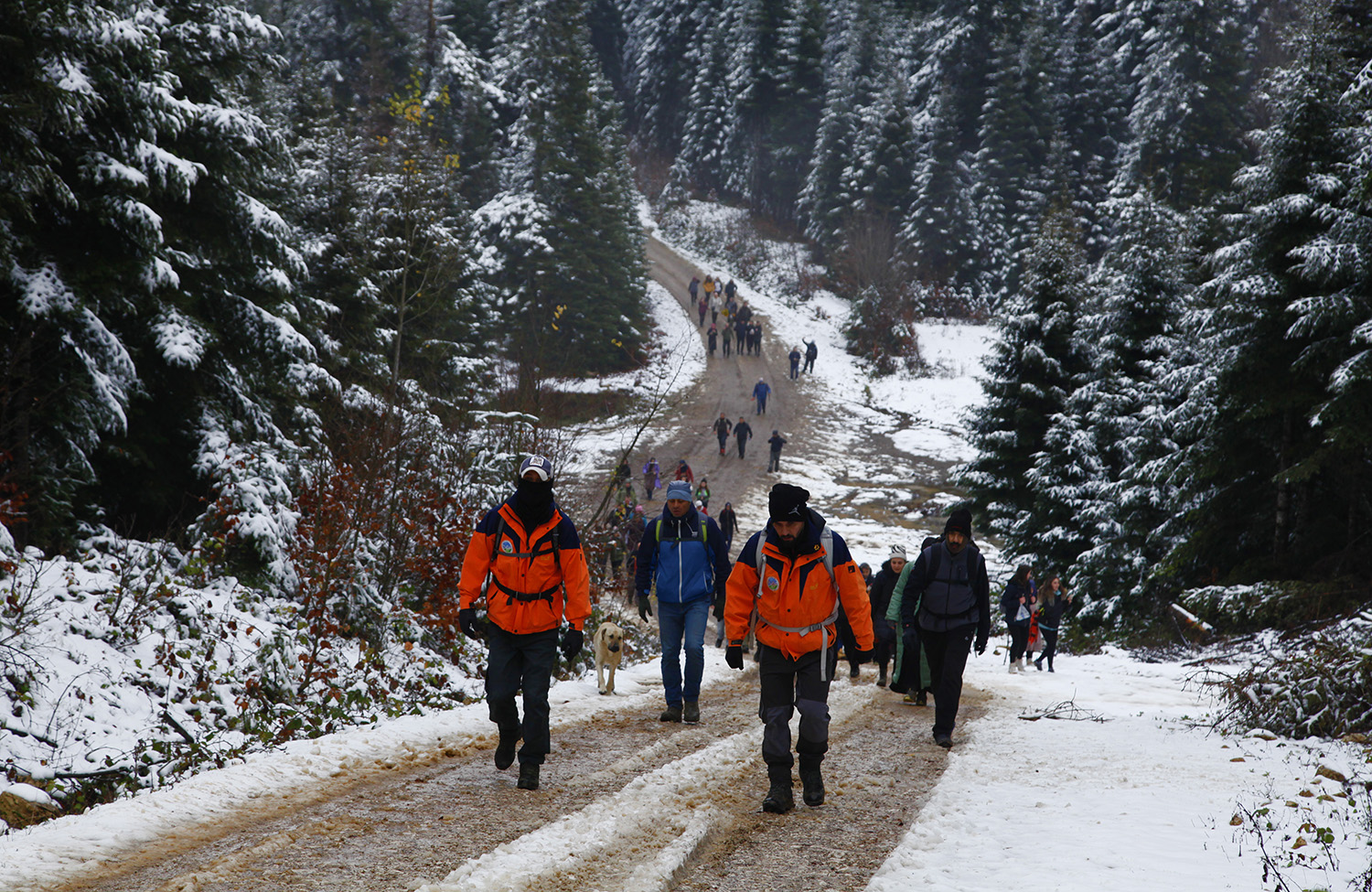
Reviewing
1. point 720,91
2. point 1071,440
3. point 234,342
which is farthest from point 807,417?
point 720,91

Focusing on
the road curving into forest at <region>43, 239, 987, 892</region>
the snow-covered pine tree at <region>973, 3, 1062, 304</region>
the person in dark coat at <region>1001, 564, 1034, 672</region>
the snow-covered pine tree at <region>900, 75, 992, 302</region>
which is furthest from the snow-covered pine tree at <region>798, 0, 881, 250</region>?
the road curving into forest at <region>43, 239, 987, 892</region>

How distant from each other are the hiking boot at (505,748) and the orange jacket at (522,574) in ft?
2.46

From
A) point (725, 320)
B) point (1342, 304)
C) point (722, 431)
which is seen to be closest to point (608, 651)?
point (1342, 304)

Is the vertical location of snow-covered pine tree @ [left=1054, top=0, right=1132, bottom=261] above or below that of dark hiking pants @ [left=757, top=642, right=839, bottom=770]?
above

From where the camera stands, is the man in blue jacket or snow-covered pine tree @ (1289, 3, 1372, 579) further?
snow-covered pine tree @ (1289, 3, 1372, 579)

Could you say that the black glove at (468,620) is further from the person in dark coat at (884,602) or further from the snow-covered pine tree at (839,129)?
the snow-covered pine tree at (839,129)

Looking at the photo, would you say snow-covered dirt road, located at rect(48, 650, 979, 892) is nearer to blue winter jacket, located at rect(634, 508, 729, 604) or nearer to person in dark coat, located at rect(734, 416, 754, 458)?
blue winter jacket, located at rect(634, 508, 729, 604)

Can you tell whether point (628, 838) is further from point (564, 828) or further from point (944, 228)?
point (944, 228)

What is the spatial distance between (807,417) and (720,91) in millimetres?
39434

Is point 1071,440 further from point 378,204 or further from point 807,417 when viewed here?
point 807,417

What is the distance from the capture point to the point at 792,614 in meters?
5.12

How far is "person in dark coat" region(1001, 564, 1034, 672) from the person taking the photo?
13977 mm

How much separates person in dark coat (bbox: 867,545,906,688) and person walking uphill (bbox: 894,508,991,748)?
2090mm

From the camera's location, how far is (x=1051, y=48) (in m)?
52.8
